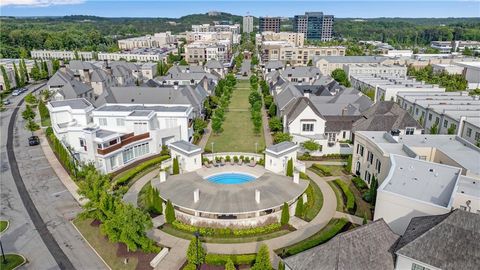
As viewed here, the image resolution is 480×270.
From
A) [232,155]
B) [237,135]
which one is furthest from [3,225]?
[237,135]

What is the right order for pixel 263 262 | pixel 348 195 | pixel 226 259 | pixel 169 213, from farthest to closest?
1. pixel 348 195
2. pixel 169 213
3. pixel 226 259
4. pixel 263 262

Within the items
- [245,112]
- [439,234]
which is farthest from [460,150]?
[245,112]

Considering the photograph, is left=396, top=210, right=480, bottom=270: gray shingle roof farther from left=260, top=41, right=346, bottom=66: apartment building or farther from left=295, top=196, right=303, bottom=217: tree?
left=260, top=41, right=346, bottom=66: apartment building

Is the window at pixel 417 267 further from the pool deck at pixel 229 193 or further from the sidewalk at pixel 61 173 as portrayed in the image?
the sidewalk at pixel 61 173

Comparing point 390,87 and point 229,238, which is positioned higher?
point 390,87

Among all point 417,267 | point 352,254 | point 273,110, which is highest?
point 352,254

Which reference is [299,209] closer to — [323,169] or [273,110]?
[323,169]

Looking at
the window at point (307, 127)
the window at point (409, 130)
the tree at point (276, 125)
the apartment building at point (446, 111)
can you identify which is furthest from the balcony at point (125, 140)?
the apartment building at point (446, 111)
